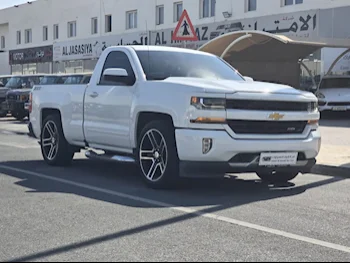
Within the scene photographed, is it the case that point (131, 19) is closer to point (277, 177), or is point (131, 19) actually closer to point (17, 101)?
point (17, 101)

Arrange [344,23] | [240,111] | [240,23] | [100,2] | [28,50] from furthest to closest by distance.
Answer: [28,50] < [100,2] < [240,23] < [344,23] < [240,111]

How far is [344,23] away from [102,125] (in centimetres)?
1565

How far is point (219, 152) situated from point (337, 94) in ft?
46.2

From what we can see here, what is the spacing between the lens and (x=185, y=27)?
13.1 meters

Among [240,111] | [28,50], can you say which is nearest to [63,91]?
[240,111]

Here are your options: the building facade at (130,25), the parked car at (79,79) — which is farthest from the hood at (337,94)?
the parked car at (79,79)

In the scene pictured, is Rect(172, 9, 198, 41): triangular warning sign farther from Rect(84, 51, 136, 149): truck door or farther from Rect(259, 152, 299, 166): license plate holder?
Rect(259, 152, 299, 166): license plate holder

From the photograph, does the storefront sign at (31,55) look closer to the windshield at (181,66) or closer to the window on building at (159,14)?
the window on building at (159,14)

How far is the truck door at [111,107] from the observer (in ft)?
27.1

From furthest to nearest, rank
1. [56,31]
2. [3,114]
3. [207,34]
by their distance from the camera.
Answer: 1. [56,31]
2. [207,34]
3. [3,114]

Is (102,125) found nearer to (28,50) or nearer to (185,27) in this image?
(185,27)

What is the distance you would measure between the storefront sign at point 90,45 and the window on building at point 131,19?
1.47 meters

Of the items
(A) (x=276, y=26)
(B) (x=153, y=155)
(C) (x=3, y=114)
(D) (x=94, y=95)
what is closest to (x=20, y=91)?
(C) (x=3, y=114)

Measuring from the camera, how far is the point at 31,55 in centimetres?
4056
